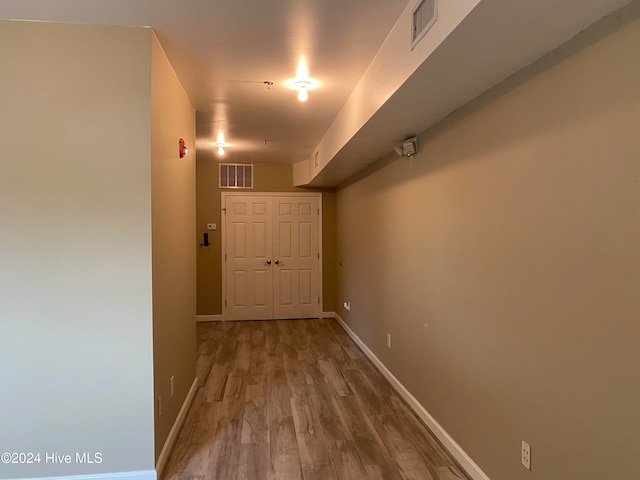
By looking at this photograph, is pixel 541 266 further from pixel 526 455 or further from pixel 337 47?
pixel 337 47

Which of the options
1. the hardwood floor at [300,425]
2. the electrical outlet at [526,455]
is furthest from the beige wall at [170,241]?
the electrical outlet at [526,455]

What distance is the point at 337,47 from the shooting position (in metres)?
2.25

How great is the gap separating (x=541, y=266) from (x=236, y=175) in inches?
203

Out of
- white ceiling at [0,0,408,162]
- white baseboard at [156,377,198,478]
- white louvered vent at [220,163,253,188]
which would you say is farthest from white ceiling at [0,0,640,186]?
white louvered vent at [220,163,253,188]

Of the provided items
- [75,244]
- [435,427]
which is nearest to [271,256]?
[435,427]

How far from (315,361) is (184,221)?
2170 mm

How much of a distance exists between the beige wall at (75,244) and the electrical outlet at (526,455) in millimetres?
1865

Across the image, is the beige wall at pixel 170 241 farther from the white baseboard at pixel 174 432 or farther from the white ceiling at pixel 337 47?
the white ceiling at pixel 337 47

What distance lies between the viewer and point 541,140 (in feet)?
5.45

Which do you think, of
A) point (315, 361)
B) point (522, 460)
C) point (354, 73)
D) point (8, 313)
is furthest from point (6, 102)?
point (315, 361)

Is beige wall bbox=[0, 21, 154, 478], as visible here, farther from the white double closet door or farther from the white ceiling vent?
the white double closet door

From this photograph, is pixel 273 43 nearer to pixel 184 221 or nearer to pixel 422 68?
pixel 422 68

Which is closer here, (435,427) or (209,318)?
(435,427)

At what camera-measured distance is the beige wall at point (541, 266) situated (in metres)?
1.30
